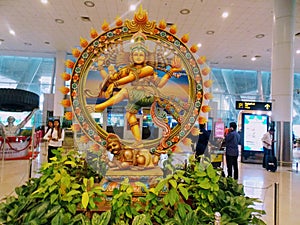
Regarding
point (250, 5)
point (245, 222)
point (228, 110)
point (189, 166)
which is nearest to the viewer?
point (245, 222)

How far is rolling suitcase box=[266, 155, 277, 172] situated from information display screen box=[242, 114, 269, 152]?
1432 millimetres

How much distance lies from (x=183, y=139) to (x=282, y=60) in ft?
21.9

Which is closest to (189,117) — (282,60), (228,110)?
(282,60)

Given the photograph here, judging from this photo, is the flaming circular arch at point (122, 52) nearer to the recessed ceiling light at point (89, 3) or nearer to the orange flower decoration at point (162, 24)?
the orange flower decoration at point (162, 24)

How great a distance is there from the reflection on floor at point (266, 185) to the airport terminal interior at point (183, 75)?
0.8 inches

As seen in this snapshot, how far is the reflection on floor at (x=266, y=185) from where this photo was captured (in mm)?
3391

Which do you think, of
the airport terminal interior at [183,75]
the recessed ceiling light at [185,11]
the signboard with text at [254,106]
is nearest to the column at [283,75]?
the airport terminal interior at [183,75]

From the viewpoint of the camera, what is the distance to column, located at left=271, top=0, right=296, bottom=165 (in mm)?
7113

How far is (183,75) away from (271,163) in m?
6.16

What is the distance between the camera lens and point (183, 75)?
2170 millimetres

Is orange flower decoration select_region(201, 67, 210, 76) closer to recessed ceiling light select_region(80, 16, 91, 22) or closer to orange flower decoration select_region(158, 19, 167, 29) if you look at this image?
orange flower decoration select_region(158, 19, 167, 29)

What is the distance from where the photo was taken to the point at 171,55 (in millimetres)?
2174

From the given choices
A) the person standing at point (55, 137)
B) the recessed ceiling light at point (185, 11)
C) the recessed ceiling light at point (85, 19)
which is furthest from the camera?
A: the recessed ceiling light at point (85, 19)

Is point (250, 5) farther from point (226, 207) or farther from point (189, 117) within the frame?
point (226, 207)
